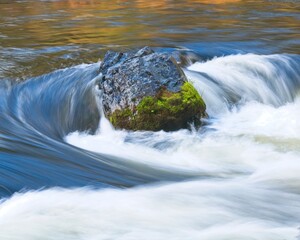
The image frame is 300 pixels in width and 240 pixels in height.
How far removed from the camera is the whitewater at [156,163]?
4.13 m

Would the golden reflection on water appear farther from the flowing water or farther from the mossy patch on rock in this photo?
the mossy patch on rock

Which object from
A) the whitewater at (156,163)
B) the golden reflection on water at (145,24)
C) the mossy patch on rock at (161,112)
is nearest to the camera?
the whitewater at (156,163)

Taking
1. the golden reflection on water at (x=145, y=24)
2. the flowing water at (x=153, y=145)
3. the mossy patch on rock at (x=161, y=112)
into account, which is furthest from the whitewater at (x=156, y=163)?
the golden reflection on water at (x=145, y=24)

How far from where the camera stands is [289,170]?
5754 mm

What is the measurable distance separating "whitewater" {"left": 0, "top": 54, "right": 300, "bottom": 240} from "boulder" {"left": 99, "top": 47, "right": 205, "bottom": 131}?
0.15 metres

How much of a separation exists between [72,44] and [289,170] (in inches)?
267

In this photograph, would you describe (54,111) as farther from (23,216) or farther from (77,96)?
(23,216)

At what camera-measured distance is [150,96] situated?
6.95m

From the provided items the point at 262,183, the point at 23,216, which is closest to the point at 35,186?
the point at 23,216

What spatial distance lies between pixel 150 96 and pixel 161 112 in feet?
0.78

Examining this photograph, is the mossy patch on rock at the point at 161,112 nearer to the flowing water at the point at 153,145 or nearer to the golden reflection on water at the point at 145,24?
the flowing water at the point at 153,145

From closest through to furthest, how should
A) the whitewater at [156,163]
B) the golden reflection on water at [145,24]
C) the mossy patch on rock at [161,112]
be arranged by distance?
the whitewater at [156,163] → the mossy patch on rock at [161,112] → the golden reflection on water at [145,24]

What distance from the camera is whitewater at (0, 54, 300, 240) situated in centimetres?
413

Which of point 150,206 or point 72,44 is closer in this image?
point 150,206
